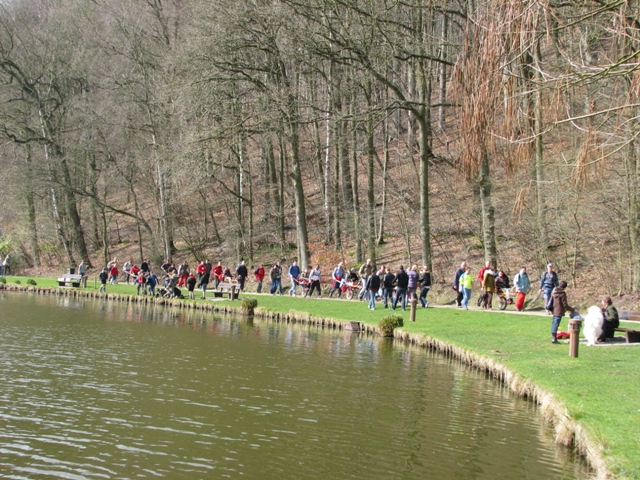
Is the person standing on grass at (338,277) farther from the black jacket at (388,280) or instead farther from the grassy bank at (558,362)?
the black jacket at (388,280)

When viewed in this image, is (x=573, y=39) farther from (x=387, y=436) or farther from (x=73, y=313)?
(x=73, y=313)

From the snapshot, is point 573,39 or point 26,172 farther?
point 26,172

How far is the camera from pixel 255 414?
1107 cm

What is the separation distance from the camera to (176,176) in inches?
1163

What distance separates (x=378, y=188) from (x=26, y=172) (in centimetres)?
2097

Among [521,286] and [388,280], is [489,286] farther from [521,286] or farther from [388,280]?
[388,280]

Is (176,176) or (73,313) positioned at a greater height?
(176,176)

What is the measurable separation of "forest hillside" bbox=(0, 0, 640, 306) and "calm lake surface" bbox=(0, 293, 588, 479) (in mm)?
3460

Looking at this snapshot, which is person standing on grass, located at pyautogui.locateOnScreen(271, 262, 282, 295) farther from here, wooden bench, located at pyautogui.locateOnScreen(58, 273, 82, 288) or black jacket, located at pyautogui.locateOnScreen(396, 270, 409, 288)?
wooden bench, located at pyautogui.locateOnScreen(58, 273, 82, 288)

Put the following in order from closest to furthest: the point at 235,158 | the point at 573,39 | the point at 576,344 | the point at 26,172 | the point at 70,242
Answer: the point at 573,39, the point at 576,344, the point at 235,158, the point at 26,172, the point at 70,242

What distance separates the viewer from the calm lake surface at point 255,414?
8.74 m

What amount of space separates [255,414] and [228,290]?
2029cm

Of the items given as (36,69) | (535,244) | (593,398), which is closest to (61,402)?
(593,398)

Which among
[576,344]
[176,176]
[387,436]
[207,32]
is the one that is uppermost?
[207,32]
